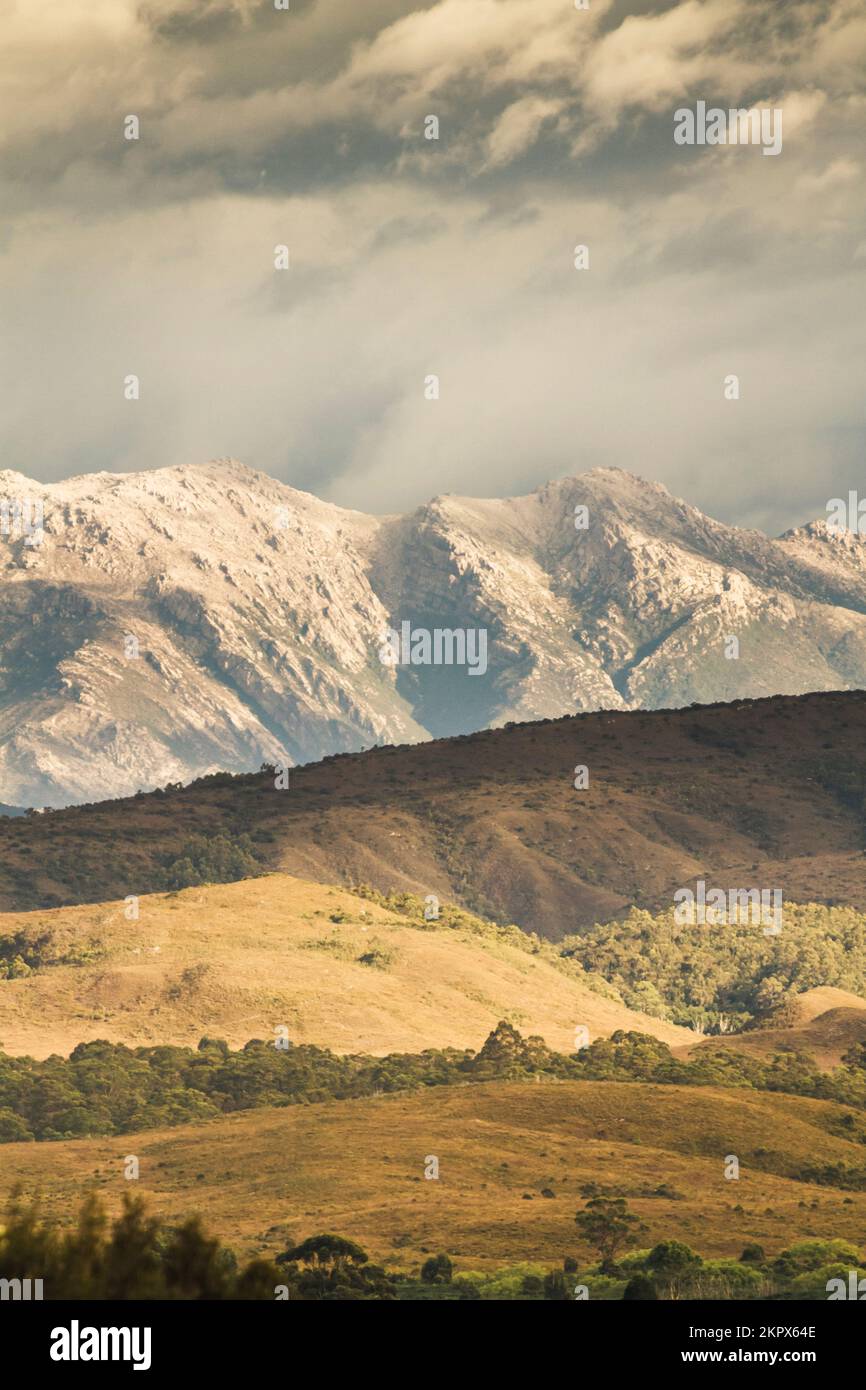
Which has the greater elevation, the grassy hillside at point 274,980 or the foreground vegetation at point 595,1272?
the grassy hillside at point 274,980

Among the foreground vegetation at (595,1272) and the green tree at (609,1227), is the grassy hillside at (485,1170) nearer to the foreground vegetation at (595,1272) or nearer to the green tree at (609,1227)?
the green tree at (609,1227)

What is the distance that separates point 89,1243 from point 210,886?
Result: 15062 centimetres

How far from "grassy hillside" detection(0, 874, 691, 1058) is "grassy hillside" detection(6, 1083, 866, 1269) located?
2669 cm

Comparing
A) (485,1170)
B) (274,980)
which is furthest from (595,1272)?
(274,980)

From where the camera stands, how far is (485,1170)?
101m

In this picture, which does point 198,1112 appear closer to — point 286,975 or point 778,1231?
point 286,975

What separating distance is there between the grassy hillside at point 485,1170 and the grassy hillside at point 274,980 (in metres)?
26.7

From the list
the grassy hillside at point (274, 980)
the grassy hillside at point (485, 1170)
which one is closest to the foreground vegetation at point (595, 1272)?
the grassy hillside at point (485, 1170)

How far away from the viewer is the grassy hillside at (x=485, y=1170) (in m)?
88.8

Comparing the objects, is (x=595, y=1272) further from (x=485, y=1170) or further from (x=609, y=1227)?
(x=485, y=1170)

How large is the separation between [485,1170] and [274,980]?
55.9 metres

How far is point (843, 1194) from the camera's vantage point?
100 meters

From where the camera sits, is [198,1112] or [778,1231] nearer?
[778,1231]
